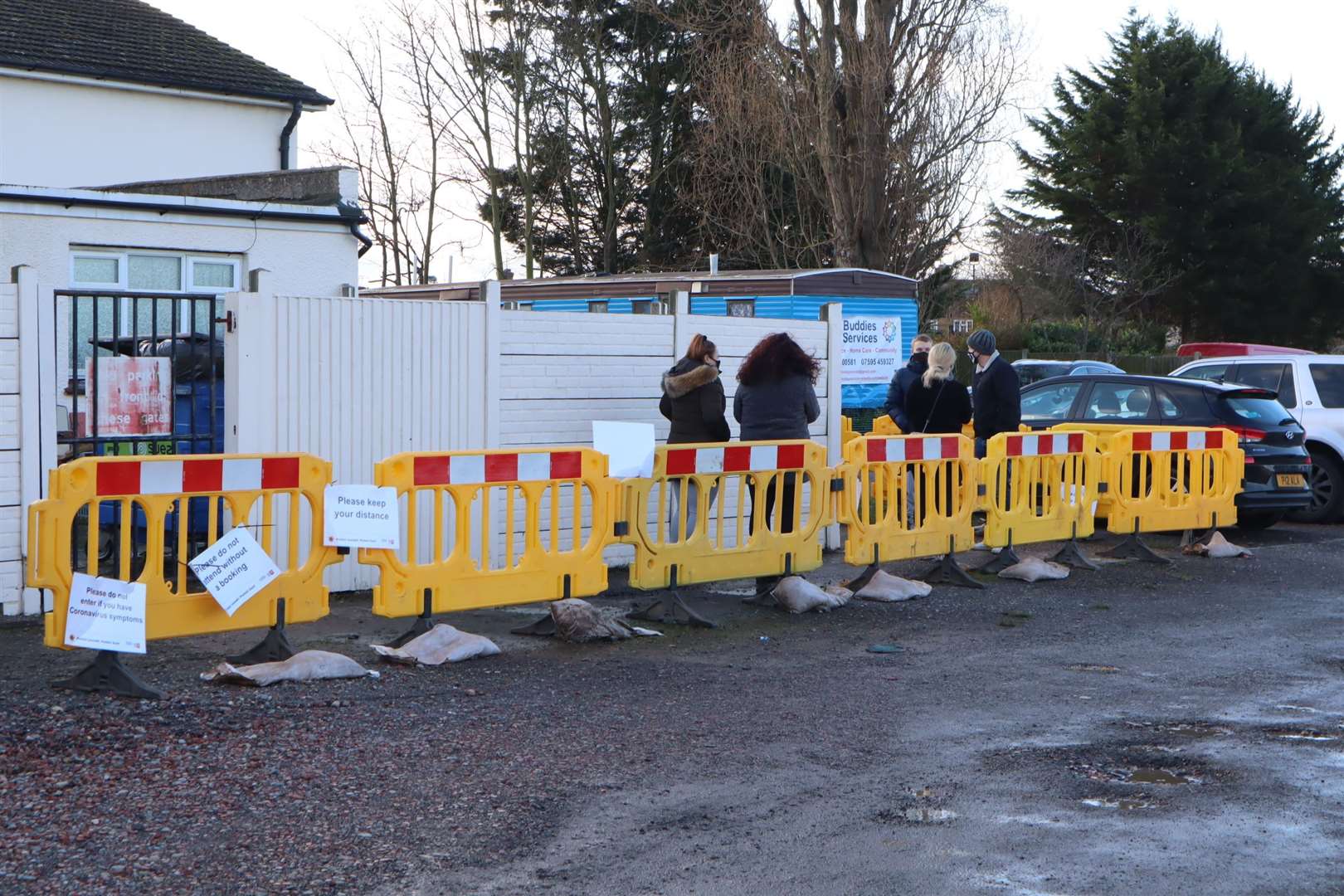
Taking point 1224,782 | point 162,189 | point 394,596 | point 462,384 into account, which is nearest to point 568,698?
point 394,596

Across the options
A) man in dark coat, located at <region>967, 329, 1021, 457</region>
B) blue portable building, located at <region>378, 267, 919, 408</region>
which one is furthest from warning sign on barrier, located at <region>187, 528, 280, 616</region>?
blue portable building, located at <region>378, 267, 919, 408</region>

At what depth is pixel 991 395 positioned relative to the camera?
1230cm

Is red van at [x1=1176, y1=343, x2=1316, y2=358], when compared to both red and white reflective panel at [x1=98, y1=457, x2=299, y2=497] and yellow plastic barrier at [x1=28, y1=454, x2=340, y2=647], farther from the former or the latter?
red and white reflective panel at [x1=98, y1=457, x2=299, y2=497]

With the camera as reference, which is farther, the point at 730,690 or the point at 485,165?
the point at 485,165

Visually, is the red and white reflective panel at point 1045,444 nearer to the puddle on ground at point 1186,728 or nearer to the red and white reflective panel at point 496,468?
the red and white reflective panel at point 496,468

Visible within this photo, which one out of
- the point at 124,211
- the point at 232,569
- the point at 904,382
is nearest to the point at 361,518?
the point at 232,569

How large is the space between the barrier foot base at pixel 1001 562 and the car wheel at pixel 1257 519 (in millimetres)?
4029

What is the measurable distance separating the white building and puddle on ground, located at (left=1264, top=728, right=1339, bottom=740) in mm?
6415

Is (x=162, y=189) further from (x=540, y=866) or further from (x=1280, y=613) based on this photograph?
(x=540, y=866)

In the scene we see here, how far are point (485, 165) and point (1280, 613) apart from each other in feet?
105

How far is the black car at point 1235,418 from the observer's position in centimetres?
1449

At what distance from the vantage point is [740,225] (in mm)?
36875

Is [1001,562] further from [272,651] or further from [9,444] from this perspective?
[9,444]

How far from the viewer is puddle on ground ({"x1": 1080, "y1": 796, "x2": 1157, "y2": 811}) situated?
5496 mm
